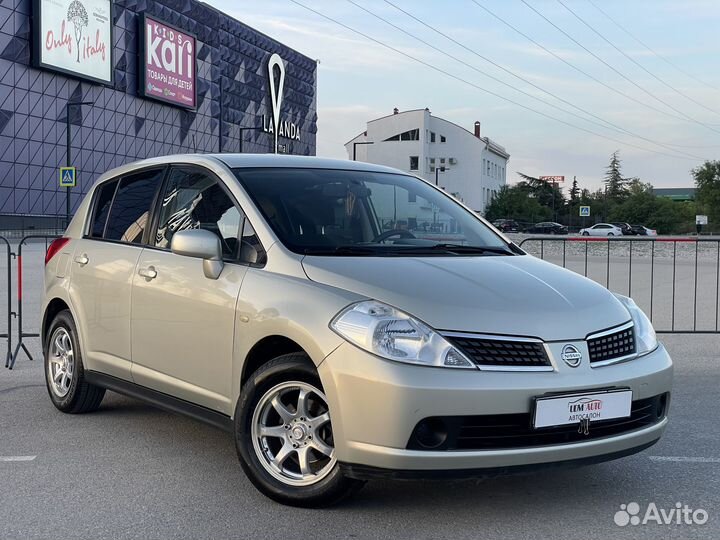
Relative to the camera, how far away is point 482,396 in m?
3.56

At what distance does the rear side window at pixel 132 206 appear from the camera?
17.8ft

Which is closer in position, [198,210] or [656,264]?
[198,210]

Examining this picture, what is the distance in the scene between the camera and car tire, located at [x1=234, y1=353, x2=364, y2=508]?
3.91 m

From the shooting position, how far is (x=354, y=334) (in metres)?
3.71

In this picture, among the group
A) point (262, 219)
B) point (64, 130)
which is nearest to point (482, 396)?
point (262, 219)

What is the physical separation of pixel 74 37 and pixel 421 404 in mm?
58653

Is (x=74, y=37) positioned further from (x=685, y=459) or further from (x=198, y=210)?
(x=685, y=459)

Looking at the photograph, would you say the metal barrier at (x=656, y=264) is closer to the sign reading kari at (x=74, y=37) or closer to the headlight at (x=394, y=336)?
the headlight at (x=394, y=336)

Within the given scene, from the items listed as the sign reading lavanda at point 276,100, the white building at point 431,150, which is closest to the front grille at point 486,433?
the sign reading lavanda at point 276,100

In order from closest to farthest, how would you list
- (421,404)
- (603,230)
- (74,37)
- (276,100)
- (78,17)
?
(421,404), (74,37), (78,17), (603,230), (276,100)

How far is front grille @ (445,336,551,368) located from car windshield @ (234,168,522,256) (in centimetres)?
93

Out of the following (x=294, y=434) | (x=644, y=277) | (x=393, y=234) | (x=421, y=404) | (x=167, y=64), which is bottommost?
(x=644, y=277)

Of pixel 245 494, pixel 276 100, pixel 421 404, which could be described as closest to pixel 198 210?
pixel 245 494

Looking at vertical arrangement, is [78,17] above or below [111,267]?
above
